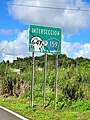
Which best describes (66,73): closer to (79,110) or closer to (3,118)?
(79,110)

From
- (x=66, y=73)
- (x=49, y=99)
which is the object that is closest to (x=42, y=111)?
(x=49, y=99)

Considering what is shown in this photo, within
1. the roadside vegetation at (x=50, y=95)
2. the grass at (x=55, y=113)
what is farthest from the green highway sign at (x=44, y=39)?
the grass at (x=55, y=113)

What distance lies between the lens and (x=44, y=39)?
1403 centimetres

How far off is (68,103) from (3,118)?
3306 millimetres

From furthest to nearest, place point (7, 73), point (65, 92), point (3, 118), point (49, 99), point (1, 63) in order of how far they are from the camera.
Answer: point (1, 63) < point (7, 73) < point (49, 99) < point (65, 92) < point (3, 118)

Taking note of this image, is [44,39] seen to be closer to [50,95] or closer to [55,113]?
[50,95]

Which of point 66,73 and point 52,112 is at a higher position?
point 66,73

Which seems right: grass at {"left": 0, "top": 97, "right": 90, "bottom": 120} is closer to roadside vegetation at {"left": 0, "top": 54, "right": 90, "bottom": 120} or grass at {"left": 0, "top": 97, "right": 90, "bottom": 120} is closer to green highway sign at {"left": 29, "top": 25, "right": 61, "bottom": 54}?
roadside vegetation at {"left": 0, "top": 54, "right": 90, "bottom": 120}

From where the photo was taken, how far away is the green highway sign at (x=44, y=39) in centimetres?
1392

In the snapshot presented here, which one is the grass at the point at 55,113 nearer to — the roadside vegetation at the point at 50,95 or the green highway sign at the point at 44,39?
the roadside vegetation at the point at 50,95

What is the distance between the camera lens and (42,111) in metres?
Result: 12.4

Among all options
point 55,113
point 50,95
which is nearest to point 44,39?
point 50,95

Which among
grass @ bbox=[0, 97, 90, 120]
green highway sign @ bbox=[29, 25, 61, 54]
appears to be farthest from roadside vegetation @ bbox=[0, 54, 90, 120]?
green highway sign @ bbox=[29, 25, 61, 54]

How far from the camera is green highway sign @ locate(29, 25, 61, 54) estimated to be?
13.9 meters
